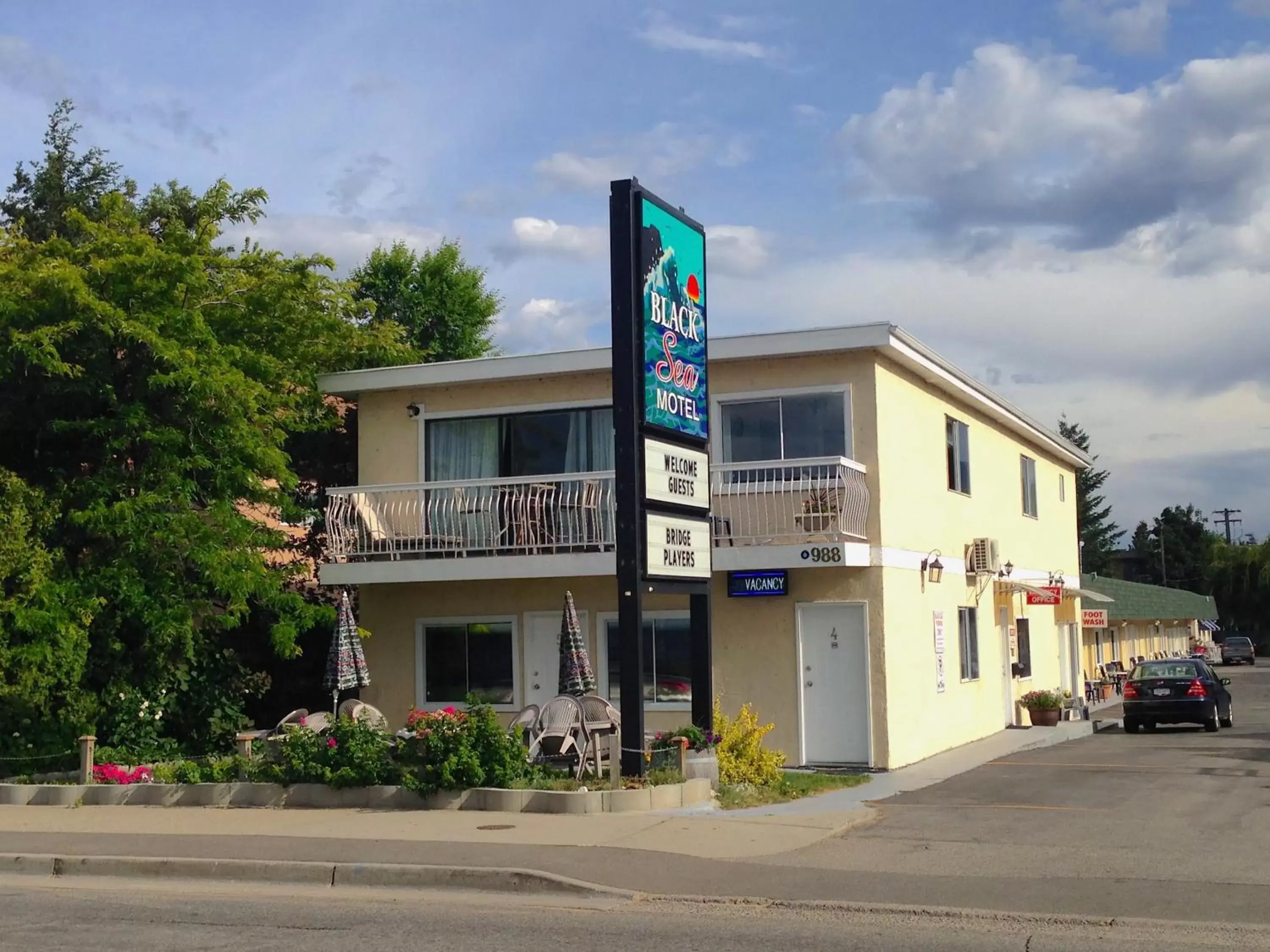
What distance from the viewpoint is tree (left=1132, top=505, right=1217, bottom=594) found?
118m

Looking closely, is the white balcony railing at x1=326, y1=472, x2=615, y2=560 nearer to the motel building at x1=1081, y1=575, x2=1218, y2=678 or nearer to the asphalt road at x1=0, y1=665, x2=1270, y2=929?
the asphalt road at x1=0, y1=665, x2=1270, y2=929

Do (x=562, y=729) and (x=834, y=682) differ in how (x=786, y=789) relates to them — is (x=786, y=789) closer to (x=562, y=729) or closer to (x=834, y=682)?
(x=562, y=729)

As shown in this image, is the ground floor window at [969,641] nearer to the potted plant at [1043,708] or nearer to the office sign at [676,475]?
the potted plant at [1043,708]

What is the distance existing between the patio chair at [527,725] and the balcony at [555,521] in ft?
10.4

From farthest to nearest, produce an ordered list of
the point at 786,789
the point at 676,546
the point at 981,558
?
the point at 981,558, the point at 786,789, the point at 676,546

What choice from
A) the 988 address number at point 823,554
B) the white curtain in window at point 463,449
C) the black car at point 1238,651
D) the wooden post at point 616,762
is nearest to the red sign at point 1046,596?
the 988 address number at point 823,554

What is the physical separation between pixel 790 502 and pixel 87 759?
9.60 metres

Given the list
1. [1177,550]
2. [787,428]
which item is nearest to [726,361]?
[787,428]

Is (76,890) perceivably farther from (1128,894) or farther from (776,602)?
(776,602)

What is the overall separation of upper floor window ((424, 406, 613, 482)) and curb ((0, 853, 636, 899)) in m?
10.2

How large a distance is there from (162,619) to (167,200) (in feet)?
74.2

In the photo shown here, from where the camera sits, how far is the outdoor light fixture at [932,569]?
71.3 feet

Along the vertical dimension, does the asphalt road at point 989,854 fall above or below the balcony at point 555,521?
below

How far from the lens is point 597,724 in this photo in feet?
56.2
